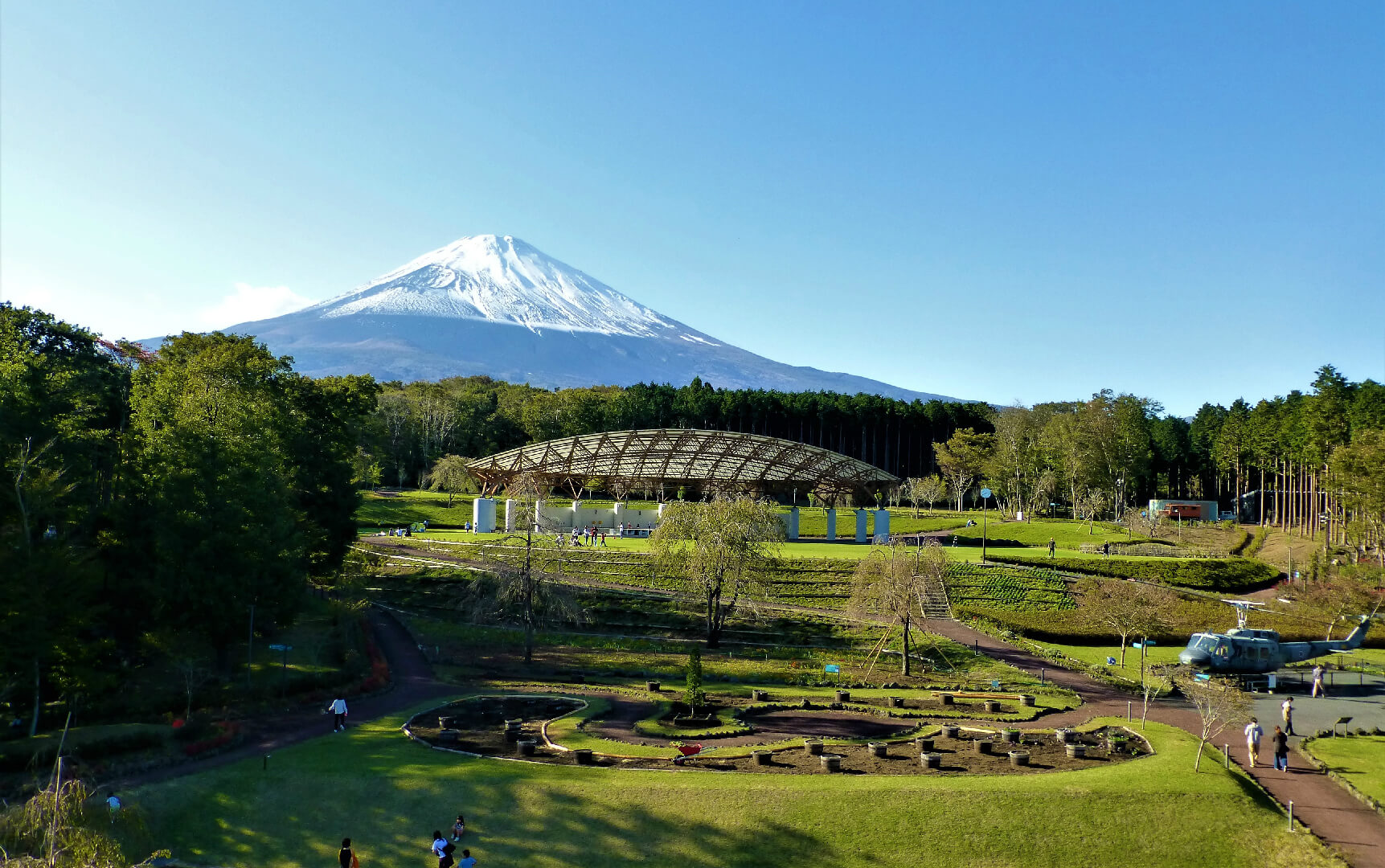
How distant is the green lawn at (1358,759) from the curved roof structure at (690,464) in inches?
1638

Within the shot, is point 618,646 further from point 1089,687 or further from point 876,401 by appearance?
point 876,401

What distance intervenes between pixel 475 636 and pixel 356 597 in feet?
41.3

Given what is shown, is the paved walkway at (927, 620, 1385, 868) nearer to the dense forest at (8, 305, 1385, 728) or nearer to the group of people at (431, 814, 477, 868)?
the group of people at (431, 814, 477, 868)

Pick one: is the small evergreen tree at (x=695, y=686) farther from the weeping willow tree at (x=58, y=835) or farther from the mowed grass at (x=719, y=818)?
the weeping willow tree at (x=58, y=835)

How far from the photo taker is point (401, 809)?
21016mm

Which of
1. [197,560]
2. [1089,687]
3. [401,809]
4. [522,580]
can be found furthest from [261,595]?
[1089,687]

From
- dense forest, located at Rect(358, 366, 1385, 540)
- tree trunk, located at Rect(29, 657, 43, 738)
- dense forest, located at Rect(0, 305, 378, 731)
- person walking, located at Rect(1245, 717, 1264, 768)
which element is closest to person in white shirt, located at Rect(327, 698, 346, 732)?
dense forest, located at Rect(0, 305, 378, 731)

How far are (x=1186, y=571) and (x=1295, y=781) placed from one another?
3094cm

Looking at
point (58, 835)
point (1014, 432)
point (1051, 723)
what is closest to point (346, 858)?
point (58, 835)

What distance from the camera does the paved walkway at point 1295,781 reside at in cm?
2031

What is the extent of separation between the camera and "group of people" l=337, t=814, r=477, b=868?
18359 millimetres

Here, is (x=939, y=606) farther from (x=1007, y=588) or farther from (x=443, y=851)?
(x=443, y=851)

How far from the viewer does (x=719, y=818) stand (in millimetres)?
20031

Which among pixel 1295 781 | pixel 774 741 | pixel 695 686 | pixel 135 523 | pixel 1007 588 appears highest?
pixel 135 523
